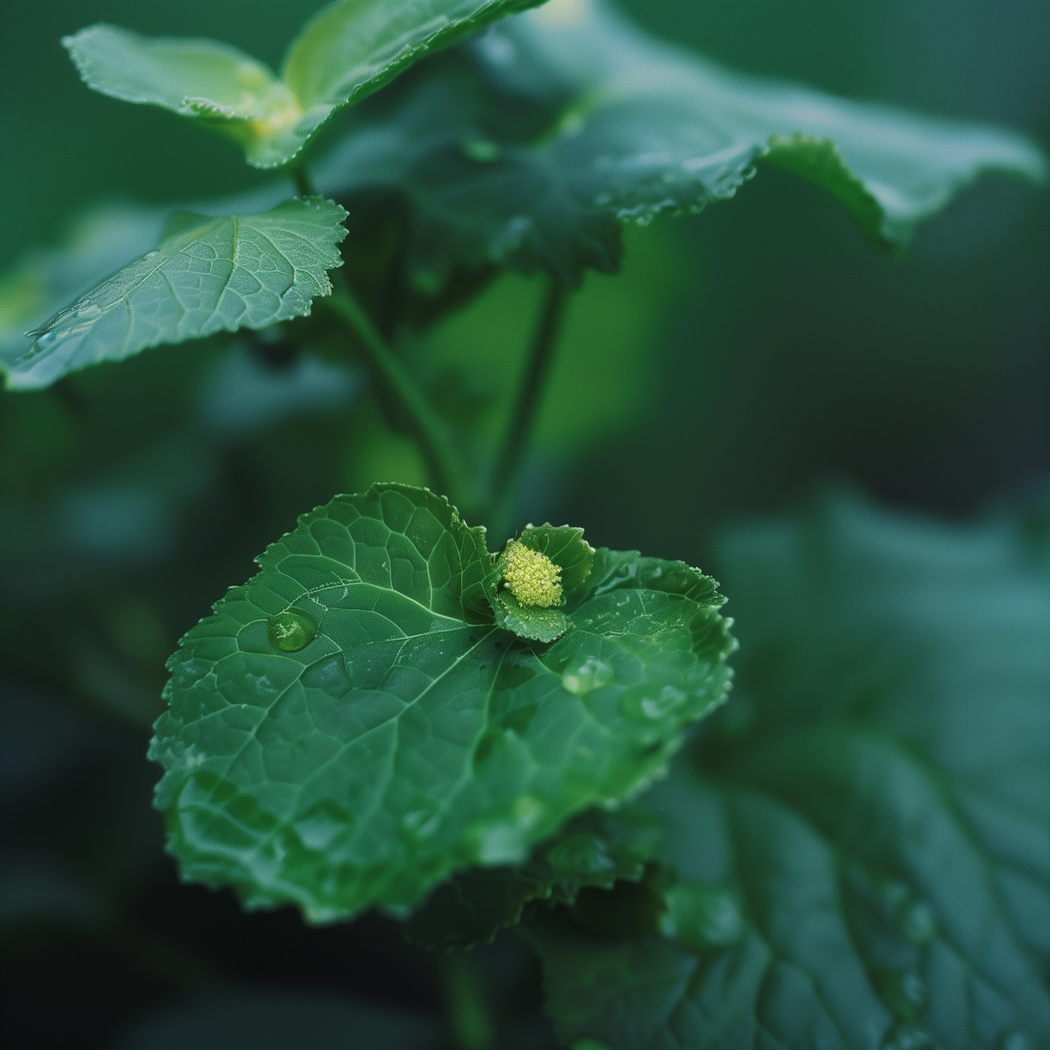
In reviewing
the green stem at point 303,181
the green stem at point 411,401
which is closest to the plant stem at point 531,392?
the green stem at point 411,401

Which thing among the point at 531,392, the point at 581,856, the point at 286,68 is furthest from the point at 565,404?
the point at 581,856

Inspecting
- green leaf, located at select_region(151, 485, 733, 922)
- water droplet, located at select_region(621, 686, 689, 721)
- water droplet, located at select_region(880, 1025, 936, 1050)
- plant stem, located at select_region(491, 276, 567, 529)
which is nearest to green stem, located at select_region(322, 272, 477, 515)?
plant stem, located at select_region(491, 276, 567, 529)

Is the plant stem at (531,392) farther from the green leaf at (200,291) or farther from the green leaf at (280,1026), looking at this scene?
the green leaf at (280,1026)

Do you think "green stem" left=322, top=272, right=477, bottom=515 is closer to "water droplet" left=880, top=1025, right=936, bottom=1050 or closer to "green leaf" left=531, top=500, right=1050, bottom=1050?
"green leaf" left=531, top=500, right=1050, bottom=1050

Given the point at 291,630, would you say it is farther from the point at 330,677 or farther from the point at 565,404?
the point at 565,404

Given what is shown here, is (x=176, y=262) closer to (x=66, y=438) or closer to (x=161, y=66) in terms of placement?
(x=161, y=66)

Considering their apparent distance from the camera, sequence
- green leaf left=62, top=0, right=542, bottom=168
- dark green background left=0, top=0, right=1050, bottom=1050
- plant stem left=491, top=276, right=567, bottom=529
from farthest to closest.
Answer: dark green background left=0, top=0, right=1050, bottom=1050, plant stem left=491, top=276, right=567, bottom=529, green leaf left=62, top=0, right=542, bottom=168

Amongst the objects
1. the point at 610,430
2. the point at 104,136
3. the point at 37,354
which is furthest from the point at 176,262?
the point at 104,136
